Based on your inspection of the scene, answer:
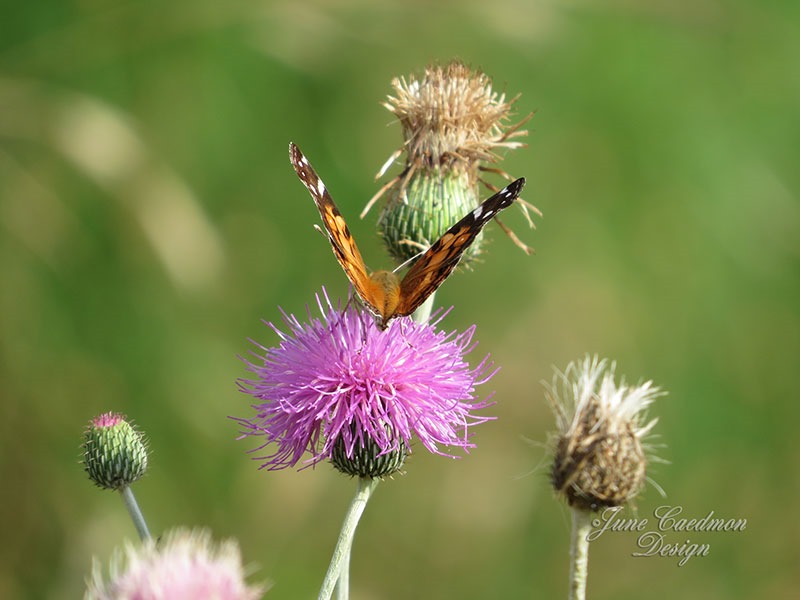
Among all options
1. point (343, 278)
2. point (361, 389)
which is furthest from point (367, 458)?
point (343, 278)

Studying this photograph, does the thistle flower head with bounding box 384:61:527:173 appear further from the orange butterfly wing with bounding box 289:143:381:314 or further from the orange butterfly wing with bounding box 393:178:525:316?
the orange butterfly wing with bounding box 393:178:525:316

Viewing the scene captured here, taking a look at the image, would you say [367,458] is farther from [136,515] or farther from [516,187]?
[516,187]

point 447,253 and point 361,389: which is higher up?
point 447,253

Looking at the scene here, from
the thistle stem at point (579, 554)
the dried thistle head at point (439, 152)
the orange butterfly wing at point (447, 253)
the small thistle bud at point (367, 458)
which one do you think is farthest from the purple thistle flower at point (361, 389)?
the dried thistle head at point (439, 152)

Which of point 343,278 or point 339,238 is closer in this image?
point 339,238

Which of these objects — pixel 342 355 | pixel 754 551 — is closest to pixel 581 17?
pixel 754 551

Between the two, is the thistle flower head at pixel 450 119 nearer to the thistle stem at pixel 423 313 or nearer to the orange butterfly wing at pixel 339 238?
the orange butterfly wing at pixel 339 238

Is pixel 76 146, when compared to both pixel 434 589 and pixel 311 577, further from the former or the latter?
pixel 434 589

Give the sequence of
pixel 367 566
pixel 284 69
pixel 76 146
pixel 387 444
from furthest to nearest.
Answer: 1. pixel 284 69
2. pixel 367 566
3. pixel 76 146
4. pixel 387 444
